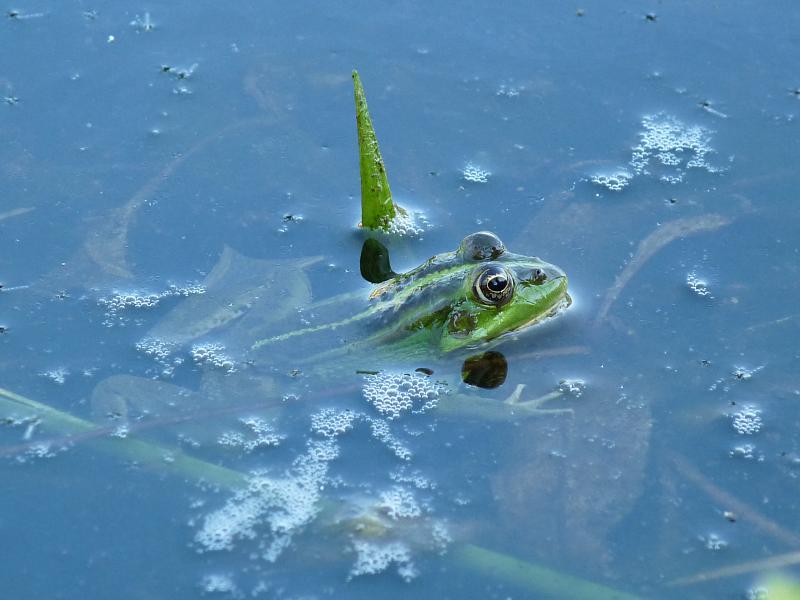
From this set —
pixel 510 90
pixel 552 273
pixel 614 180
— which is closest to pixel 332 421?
pixel 552 273

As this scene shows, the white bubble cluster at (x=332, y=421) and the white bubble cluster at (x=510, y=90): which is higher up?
the white bubble cluster at (x=510, y=90)

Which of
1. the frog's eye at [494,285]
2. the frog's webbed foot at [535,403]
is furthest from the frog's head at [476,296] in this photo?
the frog's webbed foot at [535,403]

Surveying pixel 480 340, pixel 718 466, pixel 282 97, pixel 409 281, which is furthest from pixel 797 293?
pixel 282 97

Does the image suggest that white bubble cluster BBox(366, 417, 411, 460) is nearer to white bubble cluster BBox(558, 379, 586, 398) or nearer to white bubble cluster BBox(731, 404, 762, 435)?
white bubble cluster BBox(558, 379, 586, 398)

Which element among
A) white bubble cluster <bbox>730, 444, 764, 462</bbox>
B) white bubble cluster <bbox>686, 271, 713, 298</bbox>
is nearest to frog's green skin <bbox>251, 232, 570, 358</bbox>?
white bubble cluster <bbox>686, 271, 713, 298</bbox>

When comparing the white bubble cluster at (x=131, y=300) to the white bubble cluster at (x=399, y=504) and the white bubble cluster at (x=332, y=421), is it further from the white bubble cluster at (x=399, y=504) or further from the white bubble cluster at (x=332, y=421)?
the white bubble cluster at (x=399, y=504)
